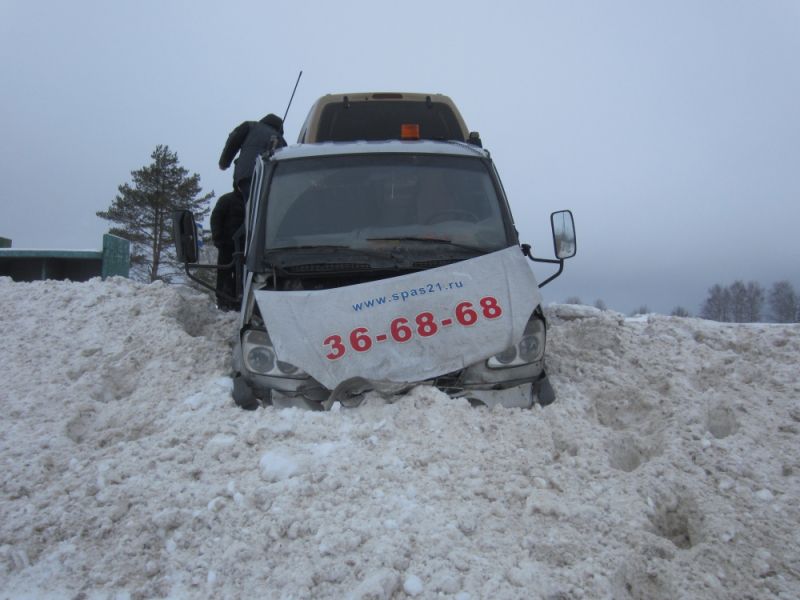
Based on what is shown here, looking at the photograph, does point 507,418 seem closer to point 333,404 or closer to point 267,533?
point 333,404

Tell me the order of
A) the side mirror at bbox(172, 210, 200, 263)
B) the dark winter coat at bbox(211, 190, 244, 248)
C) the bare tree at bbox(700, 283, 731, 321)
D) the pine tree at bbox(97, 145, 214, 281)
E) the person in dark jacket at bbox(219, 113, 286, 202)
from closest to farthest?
the side mirror at bbox(172, 210, 200, 263) < the person in dark jacket at bbox(219, 113, 286, 202) < the dark winter coat at bbox(211, 190, 244, 248) < the bare tree at bbox(700, 283, 731, 321) < the pine tree at bbox(97, 145, 214, 281)

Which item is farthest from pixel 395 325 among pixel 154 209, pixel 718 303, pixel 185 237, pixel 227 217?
pixel 154 209

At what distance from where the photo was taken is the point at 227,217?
24.3 ft

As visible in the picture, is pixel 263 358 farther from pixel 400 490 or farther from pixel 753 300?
pixel 753 300

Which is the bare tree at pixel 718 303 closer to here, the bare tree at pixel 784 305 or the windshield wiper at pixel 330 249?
the bare tree at pixel 784 305

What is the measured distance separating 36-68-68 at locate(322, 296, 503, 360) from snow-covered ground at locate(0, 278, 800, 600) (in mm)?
387

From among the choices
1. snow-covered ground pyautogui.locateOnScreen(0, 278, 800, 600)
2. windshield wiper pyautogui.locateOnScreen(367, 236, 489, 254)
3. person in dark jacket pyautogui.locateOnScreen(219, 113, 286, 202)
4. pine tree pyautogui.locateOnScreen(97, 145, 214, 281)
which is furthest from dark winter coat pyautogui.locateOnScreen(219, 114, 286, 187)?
pine tree pyautogui.locateOnScreen(97, 145, 214, 281)

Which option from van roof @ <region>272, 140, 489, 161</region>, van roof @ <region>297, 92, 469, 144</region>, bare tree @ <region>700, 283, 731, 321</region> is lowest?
bare tree @ <region>700, 283, 731, 321</region>

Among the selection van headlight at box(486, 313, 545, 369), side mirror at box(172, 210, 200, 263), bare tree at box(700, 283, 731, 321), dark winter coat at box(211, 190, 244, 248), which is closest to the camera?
van headlight at box(486, 313, 545, 369)

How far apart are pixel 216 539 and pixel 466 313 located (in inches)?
83.3

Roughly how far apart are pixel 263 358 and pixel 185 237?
4.31 ft

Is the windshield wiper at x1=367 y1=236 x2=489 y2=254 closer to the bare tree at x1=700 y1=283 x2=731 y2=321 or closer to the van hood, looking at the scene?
the van hood

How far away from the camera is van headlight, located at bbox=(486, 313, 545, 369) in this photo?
4473 millimetres

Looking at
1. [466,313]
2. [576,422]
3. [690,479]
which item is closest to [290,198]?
[466,313]
